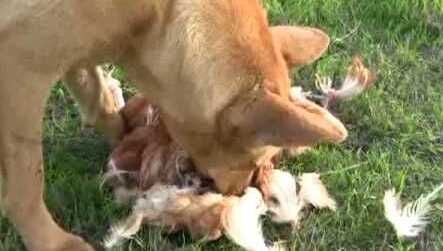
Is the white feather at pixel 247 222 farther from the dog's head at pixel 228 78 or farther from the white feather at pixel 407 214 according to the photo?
the white feather at pixel 407 214

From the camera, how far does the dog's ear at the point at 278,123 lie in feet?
9.53

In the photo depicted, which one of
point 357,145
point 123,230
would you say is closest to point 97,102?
point 123,230

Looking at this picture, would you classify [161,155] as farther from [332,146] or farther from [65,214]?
[332,146]

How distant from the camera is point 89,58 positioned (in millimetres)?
3121

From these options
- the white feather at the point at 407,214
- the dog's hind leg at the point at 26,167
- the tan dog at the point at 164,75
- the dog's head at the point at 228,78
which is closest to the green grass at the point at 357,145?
the white feather at the point at 407,214

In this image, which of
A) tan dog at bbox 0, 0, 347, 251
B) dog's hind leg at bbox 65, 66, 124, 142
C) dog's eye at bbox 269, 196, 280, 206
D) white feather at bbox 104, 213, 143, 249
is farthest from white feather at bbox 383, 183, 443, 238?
dog's hind leg at bbox 65, 66, 124, 142

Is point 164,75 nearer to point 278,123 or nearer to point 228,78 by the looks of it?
point 228,78

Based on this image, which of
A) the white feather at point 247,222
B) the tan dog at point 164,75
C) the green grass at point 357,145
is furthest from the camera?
the green grass at point 357,145

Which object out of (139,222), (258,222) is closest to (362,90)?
(258,222)

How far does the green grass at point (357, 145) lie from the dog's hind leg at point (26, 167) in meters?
0.14

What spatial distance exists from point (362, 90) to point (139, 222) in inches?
43.2

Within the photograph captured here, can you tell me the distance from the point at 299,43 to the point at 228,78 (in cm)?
38

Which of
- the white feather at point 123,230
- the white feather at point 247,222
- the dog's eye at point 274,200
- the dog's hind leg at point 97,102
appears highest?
the dog's hind leg at point 97,102

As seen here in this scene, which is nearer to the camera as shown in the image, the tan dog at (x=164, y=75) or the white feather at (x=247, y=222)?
the tan dog at (x=164, y=75)
